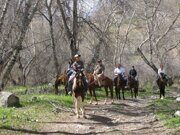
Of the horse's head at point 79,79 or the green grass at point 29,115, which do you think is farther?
the horse's head at point 79,79

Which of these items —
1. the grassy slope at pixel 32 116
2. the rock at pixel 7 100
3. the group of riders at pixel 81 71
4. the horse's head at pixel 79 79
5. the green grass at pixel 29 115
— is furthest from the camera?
the rock at pixel 7 100

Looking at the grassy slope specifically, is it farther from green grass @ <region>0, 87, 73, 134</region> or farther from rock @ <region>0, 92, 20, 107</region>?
rock @ <region>0, 92, 20, 107</region>

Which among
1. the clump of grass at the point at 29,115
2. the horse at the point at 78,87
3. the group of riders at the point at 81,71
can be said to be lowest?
the clump of grass at the point at 29,115

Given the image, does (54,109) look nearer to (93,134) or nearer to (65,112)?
(65,112)

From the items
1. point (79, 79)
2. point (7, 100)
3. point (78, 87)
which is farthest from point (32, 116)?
point (7, 100)

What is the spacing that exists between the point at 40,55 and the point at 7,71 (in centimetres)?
3168

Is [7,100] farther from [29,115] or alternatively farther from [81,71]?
[81,71]

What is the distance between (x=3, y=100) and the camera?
1938 centimetres

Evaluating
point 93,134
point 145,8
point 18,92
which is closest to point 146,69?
point 145,8

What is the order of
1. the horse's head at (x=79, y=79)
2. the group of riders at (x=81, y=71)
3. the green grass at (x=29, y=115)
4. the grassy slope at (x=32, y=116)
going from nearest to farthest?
the grassy slope at (x=32, y=116), the green grass at (x=29, y=115), the horse's head at (x=79, y=79), the group of riders at (x=81, y=71)

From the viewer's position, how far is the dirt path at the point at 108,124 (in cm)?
1469

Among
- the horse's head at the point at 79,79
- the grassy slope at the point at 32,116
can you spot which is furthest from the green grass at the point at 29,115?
the horse's head at the point at 79,79

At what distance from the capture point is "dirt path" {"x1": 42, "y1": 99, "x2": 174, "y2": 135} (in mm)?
14685

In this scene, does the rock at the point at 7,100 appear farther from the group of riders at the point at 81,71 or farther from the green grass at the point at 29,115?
the group of riders at the point at 81,71
